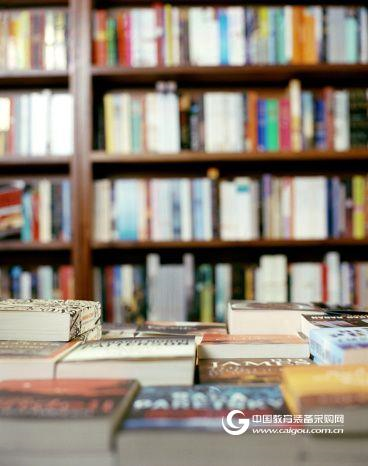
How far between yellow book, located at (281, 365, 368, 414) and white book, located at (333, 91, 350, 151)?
1432 millimetres

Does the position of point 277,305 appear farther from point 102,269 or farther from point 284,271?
point 102,269

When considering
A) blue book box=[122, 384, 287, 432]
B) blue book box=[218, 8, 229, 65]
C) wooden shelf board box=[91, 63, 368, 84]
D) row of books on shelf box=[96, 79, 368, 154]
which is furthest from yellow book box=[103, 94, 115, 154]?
blue book box=[122, 384, 287, 432]

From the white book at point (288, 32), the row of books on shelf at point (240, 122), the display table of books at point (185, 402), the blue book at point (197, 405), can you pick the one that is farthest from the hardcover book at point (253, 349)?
the white book at point (288, 32)

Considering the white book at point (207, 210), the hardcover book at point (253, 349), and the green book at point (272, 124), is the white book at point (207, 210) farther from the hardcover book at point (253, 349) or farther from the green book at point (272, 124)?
the hardcover book at point (253, 349)

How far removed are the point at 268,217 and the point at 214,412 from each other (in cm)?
142

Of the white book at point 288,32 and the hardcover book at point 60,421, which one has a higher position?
the white book at point 288,32

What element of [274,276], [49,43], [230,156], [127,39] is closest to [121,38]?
[127,39]

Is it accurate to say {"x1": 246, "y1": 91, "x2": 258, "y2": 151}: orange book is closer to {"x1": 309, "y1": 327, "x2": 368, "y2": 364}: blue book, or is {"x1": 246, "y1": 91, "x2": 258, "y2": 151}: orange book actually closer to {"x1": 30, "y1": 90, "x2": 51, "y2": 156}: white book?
{"x1": 30, "y1": 90, "x2": 51, "y2": 156}: white book

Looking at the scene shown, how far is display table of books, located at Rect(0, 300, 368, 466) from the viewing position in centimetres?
48

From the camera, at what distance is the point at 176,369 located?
2.15ft

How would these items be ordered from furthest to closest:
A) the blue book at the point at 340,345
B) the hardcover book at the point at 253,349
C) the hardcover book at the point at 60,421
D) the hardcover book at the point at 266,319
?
the hardcover book at the point at 266,319 < the hardcover book at the point at 253,349 < the blue book at the point at 340,345 < the hardcover book at the point at 60,421

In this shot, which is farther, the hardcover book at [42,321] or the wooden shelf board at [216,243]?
the wooden shelf board at [216,243]

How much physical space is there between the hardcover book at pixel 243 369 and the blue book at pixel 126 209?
3.81 ft

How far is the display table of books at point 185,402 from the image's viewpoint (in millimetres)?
484
